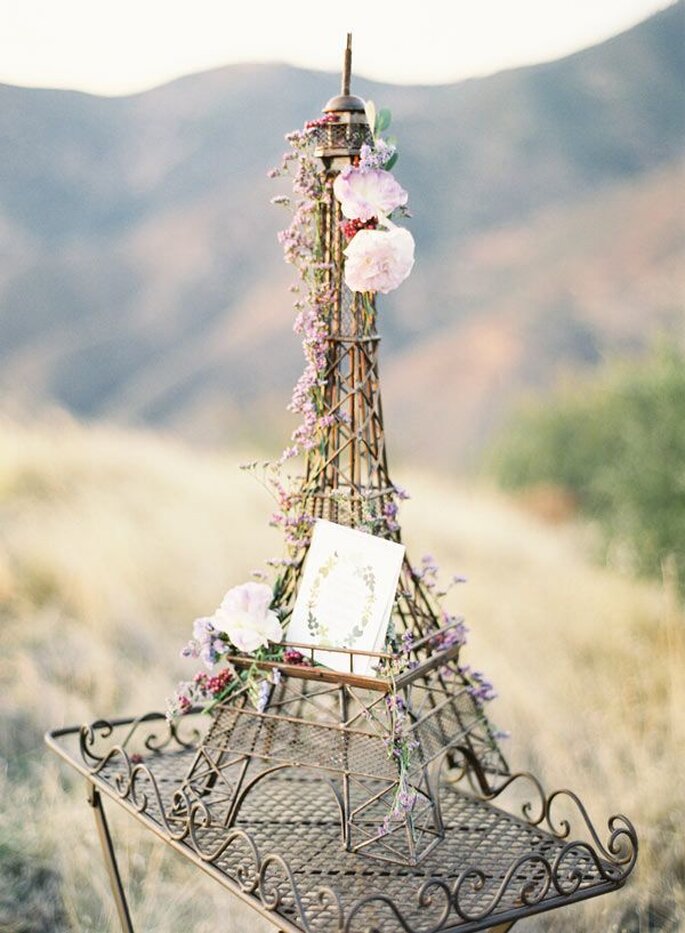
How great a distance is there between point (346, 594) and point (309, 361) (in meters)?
0.36

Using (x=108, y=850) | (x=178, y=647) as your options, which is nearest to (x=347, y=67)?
(x=108, y=850)

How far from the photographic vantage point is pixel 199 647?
1.64 metres

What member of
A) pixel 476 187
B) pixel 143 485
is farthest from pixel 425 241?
pixel 143 485

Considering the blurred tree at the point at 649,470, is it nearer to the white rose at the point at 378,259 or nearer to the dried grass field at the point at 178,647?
the dried grass field at the point at 178,647

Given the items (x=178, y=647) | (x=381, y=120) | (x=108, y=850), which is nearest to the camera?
(x=381, y=120)

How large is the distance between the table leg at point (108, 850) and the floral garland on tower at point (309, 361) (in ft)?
1.25

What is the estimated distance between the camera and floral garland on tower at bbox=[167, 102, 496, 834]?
60.8 inches

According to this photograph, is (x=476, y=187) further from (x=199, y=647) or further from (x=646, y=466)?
(x=199, y=647)

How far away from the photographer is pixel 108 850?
2.00 m

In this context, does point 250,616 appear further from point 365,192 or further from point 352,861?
point 365,192

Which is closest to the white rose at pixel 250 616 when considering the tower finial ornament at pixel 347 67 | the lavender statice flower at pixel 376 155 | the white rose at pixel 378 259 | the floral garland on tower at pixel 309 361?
the floral garland on tower at pixel 309 361

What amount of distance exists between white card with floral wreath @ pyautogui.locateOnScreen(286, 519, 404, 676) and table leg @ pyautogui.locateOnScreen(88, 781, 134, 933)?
0.59m

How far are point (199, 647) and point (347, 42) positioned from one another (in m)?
1.01

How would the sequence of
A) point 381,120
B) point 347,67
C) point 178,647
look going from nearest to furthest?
point 381,120 → point 347,67 → point 178,647
